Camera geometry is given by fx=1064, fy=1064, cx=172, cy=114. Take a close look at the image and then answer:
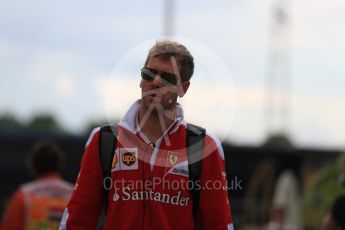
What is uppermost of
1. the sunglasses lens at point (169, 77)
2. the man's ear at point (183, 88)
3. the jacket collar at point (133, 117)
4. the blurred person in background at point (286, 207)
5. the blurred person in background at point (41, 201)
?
the sunglasses lens at point (169, 77)

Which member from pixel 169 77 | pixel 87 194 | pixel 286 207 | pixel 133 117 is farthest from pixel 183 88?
pixel 286 207

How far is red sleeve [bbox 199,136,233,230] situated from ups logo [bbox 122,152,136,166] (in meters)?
0.35

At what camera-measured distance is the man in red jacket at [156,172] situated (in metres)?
5.32

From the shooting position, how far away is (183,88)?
18.0 ft

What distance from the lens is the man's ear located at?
17.9 ft

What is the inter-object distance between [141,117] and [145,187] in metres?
0.39

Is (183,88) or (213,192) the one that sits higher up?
(183,88)

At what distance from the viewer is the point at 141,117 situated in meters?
5.49

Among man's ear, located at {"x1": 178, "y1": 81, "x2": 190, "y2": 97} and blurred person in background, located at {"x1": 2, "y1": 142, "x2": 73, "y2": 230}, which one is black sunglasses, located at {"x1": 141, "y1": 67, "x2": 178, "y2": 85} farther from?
blurred person in background, located at {"x1": 2, "y1": 142, "x2": 73, "y2": 230}

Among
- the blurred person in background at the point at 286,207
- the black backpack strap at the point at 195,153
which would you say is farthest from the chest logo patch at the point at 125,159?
the blurred person in background at the point at 286,207

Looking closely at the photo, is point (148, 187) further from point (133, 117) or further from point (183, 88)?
point (183, 88)

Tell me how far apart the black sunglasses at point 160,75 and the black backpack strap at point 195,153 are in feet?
0.97

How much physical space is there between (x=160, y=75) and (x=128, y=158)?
1.47 feet

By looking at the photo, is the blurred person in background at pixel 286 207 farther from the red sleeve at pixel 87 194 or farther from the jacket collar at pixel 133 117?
the red sleeve at pixel 87 194
